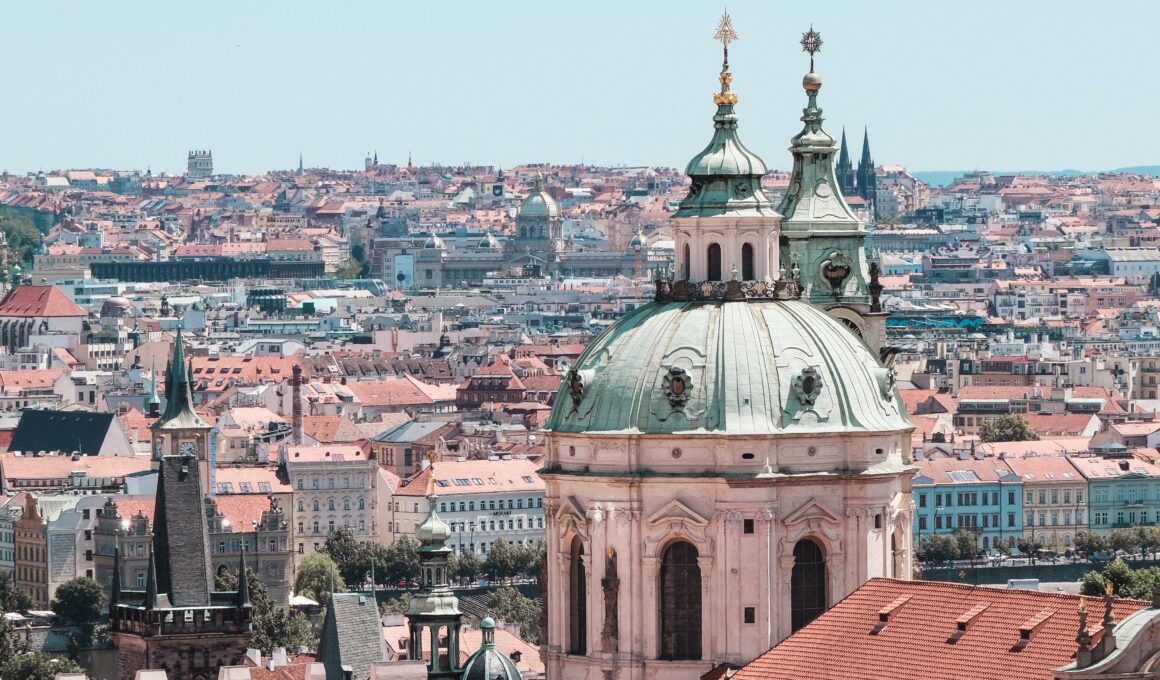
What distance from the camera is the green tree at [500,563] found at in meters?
112

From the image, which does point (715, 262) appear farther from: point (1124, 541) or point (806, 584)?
point (1124, 541)

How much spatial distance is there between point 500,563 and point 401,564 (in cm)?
319

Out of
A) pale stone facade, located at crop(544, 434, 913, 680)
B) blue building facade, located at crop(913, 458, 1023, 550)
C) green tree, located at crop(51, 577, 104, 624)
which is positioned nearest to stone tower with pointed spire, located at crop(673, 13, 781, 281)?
pale stone facade, located at crop(544, 434, 913, 680)

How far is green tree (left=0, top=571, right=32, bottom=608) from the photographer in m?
106

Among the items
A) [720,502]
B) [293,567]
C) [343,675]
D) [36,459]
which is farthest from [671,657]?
[36,459]

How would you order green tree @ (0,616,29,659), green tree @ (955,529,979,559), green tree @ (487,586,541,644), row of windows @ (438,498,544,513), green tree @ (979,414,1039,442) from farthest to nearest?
green tree @ (979,414,1039,442) < row of windows @ (438,498,544,513) < green tree @ (955,529,979,559) < green tree @ (487,586,541,644) < green tree @ (0,616,29,659)

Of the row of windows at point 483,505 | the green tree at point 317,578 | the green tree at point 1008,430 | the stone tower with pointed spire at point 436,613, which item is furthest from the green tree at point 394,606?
the stone tower with pointed spire at point 436,613

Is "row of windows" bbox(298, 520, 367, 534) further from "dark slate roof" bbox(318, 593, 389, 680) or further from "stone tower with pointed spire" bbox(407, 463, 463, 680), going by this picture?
"stone tower with pointed spire" bbox(407, 463, 463, 680)

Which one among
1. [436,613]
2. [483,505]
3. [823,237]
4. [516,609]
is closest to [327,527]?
[483,505]

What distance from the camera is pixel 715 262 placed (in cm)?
4641

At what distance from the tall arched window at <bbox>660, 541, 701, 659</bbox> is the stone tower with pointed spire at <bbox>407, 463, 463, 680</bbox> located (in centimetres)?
206

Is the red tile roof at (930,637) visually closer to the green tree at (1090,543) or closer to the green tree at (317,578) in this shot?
the green tree at (317,578)

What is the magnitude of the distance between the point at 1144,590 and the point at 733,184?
14.6 meters

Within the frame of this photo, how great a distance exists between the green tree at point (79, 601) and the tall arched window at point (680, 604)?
5868cm
